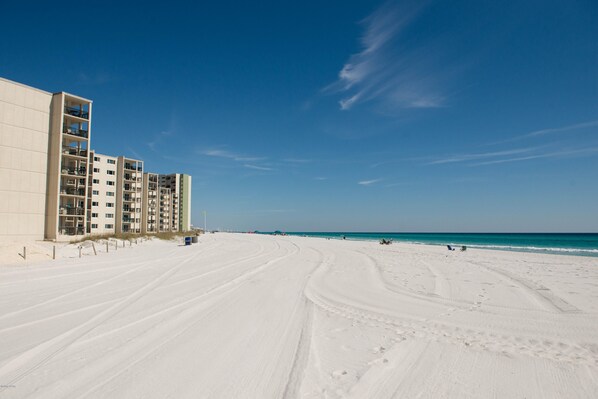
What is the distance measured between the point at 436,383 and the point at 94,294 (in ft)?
31.3

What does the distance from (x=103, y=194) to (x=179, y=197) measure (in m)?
41.2

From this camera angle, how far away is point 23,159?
31531 mm

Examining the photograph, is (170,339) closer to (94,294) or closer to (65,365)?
(65,365)

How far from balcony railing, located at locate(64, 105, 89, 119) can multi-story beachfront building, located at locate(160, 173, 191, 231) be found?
5855 centimetres

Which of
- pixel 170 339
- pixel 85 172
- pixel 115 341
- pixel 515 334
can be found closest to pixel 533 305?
pixel 515 334

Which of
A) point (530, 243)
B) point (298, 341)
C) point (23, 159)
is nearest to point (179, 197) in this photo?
point (23, 159)

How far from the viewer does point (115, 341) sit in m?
5.24

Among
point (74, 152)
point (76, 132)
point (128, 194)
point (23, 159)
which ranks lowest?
point (128, 194)

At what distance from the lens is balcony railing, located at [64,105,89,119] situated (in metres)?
36.7

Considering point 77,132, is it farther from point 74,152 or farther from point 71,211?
point 71,211

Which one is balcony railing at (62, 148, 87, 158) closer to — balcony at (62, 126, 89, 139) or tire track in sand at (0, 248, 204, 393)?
balcony at (62, 126, 89, 139)

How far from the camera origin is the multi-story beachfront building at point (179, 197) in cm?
9538

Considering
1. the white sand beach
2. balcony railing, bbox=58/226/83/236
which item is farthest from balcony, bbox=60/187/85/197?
the white sand beach

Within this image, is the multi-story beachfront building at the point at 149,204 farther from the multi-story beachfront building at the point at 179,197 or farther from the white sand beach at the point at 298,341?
the white sand beach at the point at 298,341
